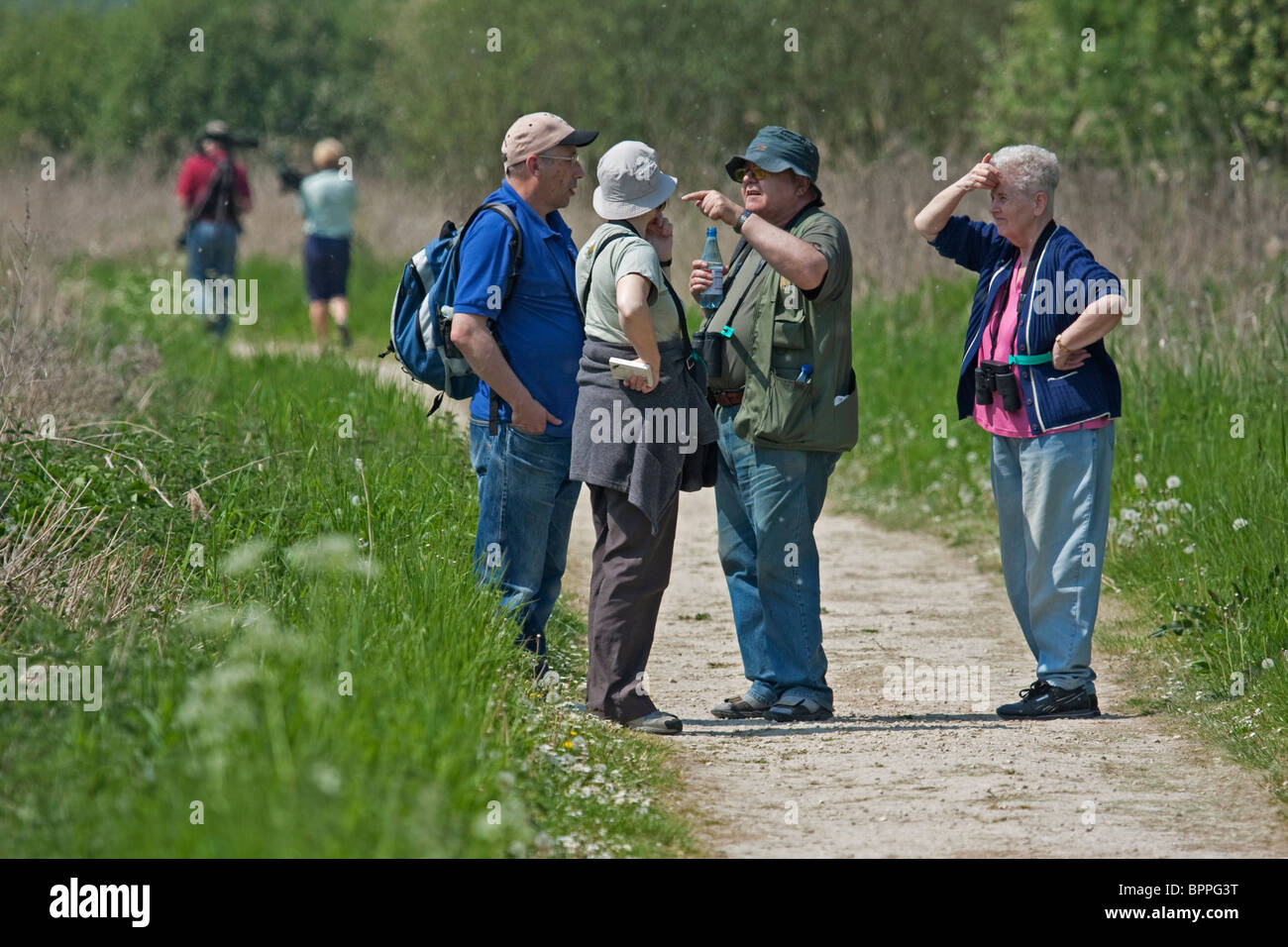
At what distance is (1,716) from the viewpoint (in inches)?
172

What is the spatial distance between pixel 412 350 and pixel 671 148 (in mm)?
13584

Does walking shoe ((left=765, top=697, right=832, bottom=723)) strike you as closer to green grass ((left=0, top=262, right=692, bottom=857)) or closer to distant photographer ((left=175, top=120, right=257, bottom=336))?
green grass ((left=0, top=262, right=692, bottom=857))

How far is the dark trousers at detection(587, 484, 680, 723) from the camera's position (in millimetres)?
5480

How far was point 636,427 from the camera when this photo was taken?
5.37 meters

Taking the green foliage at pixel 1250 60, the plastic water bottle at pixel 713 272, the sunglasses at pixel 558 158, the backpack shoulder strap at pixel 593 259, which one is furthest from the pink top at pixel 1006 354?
the green foliage at pixel 1250 60

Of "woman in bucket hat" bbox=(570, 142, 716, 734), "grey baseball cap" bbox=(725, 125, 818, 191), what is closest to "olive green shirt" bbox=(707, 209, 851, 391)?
"grey baseball cap" bbox=(725, 125, 818, 191)

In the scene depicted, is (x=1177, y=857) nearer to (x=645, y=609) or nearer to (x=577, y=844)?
(x=577, y=844)

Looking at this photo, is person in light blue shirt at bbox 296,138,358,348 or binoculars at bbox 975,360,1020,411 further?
person in light blue shirt at bbox 296,138,358,348

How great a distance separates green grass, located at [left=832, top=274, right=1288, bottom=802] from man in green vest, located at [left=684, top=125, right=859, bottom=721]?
1371 mm

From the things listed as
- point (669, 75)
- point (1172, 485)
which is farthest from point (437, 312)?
point (669, 75)

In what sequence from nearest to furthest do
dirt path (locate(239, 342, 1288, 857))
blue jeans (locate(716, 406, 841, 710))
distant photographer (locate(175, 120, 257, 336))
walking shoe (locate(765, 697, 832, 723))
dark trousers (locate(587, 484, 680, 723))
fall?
1. dirt path (locate(239, 342, 1288, 857))
2. dark trousers (locate(587, 484, 680, 723))
3. blue jeans (locate(716, 406, 841, 710))
4. walking shoe (locate(765, 697, 832, 723))
5. distant photographer (locate(175, 120, 257, 336))

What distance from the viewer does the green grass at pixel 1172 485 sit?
6074mm

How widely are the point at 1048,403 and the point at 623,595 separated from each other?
5.25 ft
